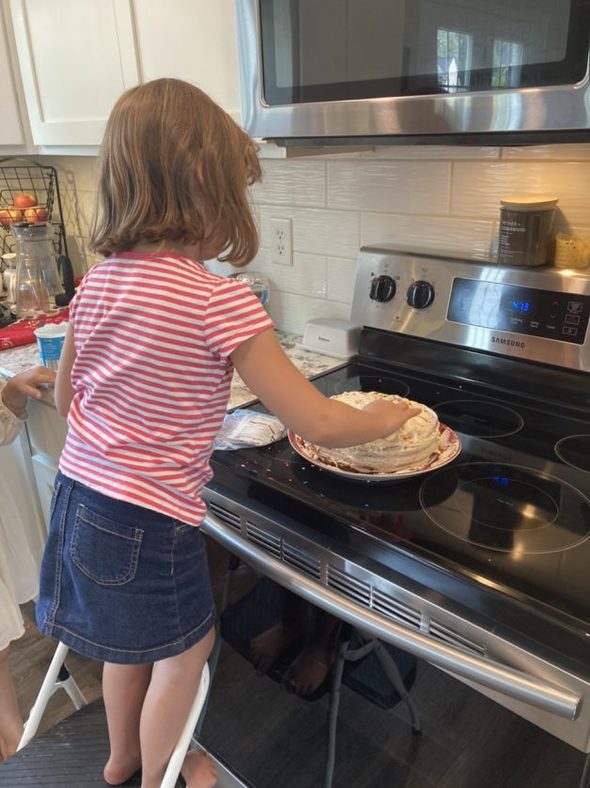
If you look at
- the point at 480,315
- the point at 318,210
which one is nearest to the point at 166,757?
the point at 480,315

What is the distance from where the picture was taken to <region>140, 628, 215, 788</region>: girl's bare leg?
932 millimetres

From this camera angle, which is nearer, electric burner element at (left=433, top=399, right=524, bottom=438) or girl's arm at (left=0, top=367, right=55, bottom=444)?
electric burner element at (left=433, top=399, right=524, bottom=438)

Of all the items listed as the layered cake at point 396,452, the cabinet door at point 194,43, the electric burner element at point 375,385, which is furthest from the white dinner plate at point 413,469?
the cabinet door at point 194,43

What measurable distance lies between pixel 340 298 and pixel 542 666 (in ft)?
3.21

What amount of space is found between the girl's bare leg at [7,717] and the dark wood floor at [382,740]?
0.36 metres

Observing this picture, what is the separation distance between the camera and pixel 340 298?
149cm

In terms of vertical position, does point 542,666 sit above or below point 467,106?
below

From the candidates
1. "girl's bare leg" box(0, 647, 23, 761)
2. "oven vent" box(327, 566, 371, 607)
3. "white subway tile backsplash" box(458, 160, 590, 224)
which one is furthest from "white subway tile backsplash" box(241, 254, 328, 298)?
"girl's bare leg" box(0, 647, 23, 761)

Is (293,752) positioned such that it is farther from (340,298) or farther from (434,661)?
(340,298)

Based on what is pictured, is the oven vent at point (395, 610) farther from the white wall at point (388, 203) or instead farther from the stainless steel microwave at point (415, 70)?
the white wall at point (388, 203)

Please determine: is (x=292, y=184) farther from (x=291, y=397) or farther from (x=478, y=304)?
(x=291, y=397)

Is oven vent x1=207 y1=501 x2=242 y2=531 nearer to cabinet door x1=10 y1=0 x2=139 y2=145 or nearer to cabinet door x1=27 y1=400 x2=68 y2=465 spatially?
cabinet door x1=27 y1=400 x2=68 y2=465

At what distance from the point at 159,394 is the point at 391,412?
0.31 m

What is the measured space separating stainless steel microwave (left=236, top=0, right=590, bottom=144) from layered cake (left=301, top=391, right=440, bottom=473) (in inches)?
15.5
